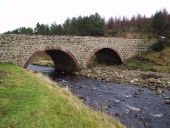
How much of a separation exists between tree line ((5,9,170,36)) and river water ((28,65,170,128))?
101 feet

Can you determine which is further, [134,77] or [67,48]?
[67,48]

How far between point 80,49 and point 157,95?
1695cm

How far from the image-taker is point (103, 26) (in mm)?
66938

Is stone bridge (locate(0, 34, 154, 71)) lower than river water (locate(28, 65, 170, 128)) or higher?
higher

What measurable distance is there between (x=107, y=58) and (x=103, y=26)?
607 inches

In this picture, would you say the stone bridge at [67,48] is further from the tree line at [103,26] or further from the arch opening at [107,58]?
the tree line at [103,26]

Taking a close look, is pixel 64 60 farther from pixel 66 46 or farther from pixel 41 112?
pixel 41 112

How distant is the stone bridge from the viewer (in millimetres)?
34406

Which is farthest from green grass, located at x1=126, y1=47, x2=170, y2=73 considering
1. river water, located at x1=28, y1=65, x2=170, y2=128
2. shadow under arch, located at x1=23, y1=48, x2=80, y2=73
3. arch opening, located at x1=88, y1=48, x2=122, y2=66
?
river water, located at x1=28, y1=65, x2=170, y2=128

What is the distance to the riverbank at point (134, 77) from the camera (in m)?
33.6

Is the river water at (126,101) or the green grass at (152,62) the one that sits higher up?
the green grass at (152,62)

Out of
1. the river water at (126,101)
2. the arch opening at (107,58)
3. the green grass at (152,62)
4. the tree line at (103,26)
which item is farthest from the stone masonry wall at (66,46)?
the tree line at (103,26)

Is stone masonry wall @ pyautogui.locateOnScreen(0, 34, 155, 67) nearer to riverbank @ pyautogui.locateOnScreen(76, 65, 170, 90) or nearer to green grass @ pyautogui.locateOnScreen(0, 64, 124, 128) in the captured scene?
riverbank @ pyautogui.locateOnScreen(76, 65, 170, 90)

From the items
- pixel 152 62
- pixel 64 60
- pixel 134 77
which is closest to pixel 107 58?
pixel 152 62
